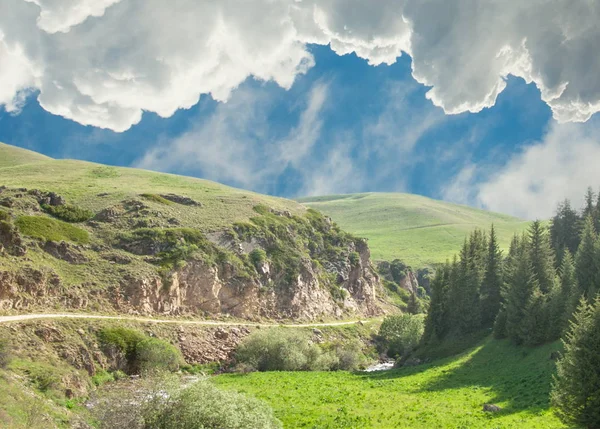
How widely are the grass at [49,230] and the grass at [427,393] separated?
32162mm

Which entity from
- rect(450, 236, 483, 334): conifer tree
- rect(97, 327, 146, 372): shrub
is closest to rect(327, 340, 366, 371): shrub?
rect(450, 236, 483, 334): conifer tree

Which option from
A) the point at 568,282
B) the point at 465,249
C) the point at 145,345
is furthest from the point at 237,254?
the point at 568,282

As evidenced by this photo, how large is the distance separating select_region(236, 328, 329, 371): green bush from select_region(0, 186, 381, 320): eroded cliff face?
45.3 feet

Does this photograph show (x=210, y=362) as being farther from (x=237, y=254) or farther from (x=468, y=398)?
(x=468, y=398)

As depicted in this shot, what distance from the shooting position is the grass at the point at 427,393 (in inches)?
1296

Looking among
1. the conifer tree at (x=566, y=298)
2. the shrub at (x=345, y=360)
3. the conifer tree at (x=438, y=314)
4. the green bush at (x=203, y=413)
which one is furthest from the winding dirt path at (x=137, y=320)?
the conifer tree at (x=566, y=298)

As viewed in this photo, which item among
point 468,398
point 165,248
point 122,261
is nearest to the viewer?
point 468,398

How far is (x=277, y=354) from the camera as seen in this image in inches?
2557

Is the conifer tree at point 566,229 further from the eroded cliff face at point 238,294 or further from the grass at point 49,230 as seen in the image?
the grass at point 49,230

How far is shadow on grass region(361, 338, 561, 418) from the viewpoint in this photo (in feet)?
117

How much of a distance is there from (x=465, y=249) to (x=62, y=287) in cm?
6303

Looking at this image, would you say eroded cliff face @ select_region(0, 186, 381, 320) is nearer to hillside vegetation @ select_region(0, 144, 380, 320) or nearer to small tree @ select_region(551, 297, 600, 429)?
hillside vegetation @ select_region(0, 144, 380, 320)

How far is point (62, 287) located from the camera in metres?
58.6

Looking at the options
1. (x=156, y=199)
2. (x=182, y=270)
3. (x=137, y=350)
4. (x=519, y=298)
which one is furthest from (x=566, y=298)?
Answer: (x=156, y=199)
